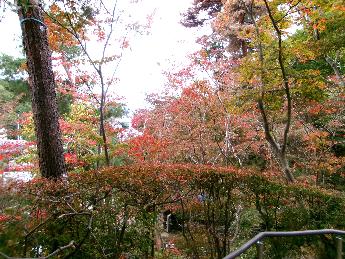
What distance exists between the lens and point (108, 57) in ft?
24.1

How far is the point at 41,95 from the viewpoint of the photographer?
4289 millimetres

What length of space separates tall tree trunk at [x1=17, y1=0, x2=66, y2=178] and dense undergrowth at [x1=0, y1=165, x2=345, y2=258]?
0.57 meters

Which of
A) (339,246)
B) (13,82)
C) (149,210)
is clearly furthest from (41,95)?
(13,82)

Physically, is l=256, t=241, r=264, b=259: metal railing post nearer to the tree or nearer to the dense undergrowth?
the dense undergrowth

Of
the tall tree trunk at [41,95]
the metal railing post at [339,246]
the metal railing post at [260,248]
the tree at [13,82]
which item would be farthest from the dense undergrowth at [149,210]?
the tree at [13,82]

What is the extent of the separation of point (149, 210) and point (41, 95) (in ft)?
6.72

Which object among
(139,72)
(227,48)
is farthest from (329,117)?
(139,72)

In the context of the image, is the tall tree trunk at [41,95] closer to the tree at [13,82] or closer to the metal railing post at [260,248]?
the metal railing post at [260,248]

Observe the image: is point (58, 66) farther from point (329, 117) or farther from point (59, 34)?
point (329, 117)

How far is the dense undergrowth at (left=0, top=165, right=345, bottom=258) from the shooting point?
317 centimetres

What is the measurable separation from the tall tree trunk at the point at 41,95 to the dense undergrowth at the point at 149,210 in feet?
1.87

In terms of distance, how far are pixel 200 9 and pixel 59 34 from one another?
9.54 m

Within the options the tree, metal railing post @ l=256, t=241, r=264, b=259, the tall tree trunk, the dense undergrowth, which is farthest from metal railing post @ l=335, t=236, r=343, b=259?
the tree

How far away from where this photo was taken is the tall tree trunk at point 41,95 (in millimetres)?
4258
